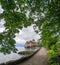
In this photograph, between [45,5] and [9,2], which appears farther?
[45,5]

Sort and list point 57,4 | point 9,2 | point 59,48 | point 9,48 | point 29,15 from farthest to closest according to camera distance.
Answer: point 59,48, point 29,15, point 9,48, point 57,4, point 9,2

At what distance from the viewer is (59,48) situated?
20.9 metres

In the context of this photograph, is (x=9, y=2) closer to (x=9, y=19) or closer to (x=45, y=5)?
(x=9, y=19)

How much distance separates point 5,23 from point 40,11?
2021 millimetres

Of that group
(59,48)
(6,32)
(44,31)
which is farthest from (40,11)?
(59,48)

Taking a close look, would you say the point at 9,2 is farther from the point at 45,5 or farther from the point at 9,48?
the point at 9,48

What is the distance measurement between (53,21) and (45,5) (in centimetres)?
111

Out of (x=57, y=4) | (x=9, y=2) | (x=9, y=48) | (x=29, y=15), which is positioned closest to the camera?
(x=9, y=2)

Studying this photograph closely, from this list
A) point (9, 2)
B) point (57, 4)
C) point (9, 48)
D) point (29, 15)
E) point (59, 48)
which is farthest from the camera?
point (59, 48)

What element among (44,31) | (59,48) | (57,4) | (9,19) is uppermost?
(57,4)

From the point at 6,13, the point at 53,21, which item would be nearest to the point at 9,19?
the point at 6,13

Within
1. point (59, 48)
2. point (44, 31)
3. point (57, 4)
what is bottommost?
point (59, 48)

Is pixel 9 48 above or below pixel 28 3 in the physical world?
below

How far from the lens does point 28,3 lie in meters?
8.66
